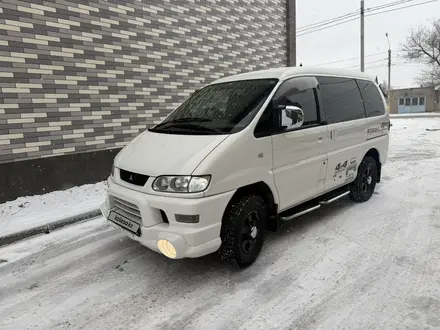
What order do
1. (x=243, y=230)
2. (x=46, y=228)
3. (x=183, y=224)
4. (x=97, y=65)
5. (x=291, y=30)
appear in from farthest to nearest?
(x=291, y=30) < (x=97, y=65) < (x=46, y=228) < (x=243, y=230) < (x=183, y=224)

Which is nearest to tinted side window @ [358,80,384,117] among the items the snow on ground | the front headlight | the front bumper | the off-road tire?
the off-road tire

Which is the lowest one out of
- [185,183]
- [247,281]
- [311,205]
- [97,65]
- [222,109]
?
[247,281]

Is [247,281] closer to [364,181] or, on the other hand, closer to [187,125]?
[187,125]

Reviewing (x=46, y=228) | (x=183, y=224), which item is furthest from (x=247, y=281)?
(x=46, y=228)

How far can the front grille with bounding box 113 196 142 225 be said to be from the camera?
10.2 feet

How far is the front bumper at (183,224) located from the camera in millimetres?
2791

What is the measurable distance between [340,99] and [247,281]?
2.83m

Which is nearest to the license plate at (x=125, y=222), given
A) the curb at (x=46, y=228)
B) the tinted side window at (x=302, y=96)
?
the curb at (x=46, y=228)

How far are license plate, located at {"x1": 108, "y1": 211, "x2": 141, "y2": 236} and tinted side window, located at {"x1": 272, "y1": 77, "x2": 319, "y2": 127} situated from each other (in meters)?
1.92

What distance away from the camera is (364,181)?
5.15m

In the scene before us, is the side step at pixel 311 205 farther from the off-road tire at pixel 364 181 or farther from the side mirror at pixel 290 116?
the side mirror at pixel 290 116

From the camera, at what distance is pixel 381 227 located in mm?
4230

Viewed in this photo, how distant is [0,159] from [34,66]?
1.59m

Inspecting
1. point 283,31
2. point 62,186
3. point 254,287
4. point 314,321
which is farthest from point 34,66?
point 283,31
